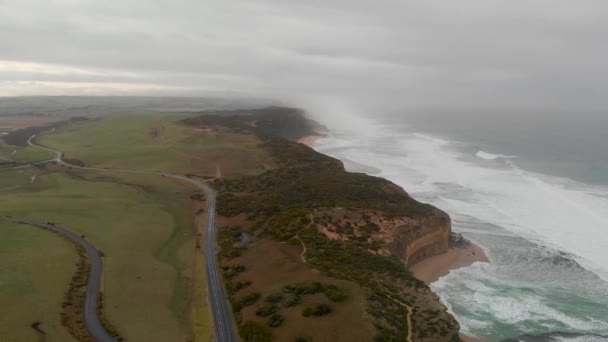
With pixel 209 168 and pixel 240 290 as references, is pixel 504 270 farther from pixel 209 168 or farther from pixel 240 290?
pixel 209 168

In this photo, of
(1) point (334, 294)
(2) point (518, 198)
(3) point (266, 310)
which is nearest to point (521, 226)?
(2) point (518, 198)

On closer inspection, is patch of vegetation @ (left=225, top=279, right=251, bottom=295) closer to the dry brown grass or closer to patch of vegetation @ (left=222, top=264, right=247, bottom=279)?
the dry brown grass

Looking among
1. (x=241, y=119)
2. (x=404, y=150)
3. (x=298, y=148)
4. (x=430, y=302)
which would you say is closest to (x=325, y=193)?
(x=430, y=302)

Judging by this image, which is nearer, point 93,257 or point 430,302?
point 430,302

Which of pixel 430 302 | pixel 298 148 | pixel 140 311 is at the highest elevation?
pixel 298 148

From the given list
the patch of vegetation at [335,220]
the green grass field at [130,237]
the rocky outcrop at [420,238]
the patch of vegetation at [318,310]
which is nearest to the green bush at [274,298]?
the patch of vegetation at [335,220]

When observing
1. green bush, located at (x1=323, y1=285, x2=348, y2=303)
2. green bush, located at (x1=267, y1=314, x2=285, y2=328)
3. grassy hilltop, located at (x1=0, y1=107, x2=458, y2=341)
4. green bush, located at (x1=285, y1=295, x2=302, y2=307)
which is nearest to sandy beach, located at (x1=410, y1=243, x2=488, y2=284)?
grassy hilltop, located at (x1=0, y1=107, x2=458, y2=341)
